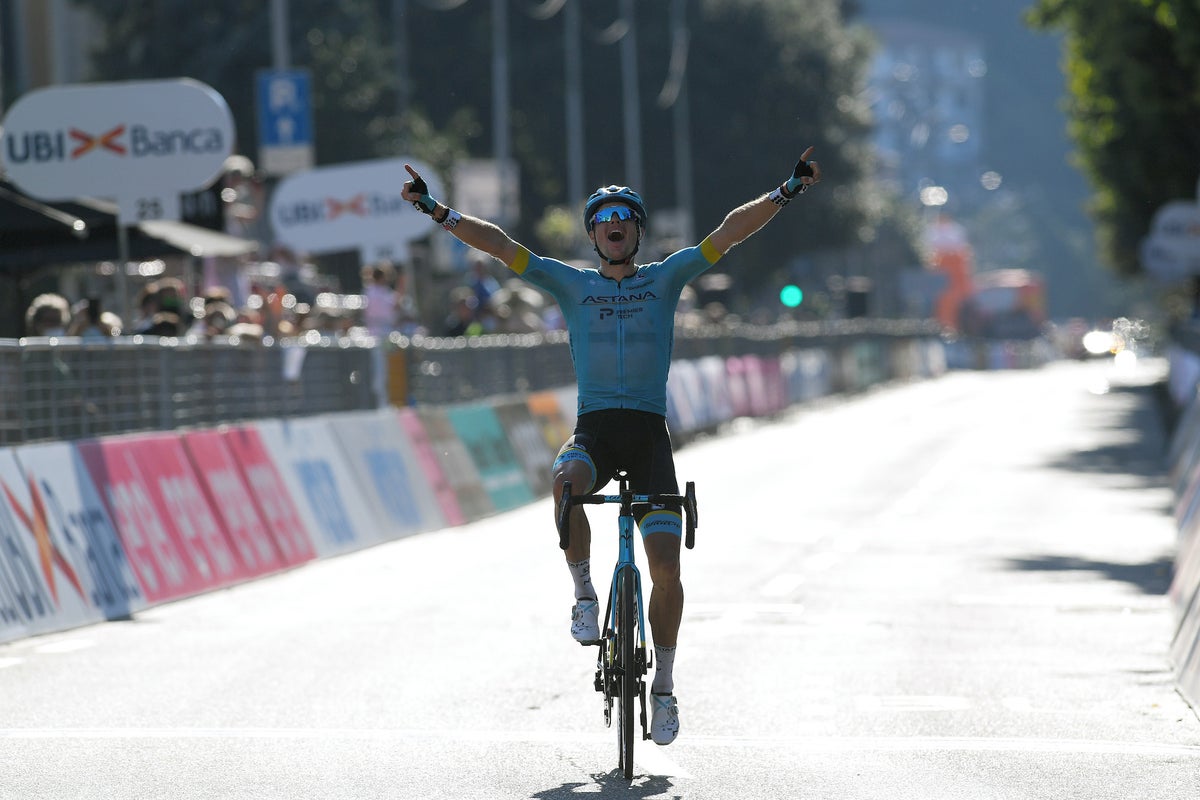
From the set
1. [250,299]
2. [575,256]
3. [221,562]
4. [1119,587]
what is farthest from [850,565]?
[575,256]

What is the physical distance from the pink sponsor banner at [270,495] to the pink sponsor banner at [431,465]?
10.4ft

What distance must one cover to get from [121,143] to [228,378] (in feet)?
6.33

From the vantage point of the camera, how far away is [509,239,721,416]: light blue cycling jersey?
28.1 ft

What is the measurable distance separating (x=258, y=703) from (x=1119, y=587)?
22.8ft

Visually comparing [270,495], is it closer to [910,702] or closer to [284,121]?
[910,702]

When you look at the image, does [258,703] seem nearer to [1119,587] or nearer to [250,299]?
[1119,587]

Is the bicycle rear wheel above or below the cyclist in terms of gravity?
below

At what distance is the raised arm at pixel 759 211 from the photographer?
28.2 ft

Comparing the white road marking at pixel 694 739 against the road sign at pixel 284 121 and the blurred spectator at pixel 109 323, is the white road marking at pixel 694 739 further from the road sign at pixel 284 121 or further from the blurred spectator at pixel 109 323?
the road sign at pixel 284 121

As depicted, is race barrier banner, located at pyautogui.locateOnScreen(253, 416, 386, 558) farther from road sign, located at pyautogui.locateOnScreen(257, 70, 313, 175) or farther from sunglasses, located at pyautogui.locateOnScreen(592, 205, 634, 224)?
road sign, located at pyautogui.locateOnScreen(257, 70, 313, 175)

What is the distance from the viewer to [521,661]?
1132cm

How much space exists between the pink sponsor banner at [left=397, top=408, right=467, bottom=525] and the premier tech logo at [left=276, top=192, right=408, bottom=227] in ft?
12.0

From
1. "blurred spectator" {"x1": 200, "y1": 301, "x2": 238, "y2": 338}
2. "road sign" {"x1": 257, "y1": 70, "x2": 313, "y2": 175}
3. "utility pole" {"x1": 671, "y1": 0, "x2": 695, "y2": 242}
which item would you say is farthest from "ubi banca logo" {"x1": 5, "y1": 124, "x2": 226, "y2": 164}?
"utility pole" {"x1": 671, "y1": 0, "x2": 695, "y2": 242}

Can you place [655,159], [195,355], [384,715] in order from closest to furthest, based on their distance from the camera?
[384,715] → [195,355] → [655,159]
